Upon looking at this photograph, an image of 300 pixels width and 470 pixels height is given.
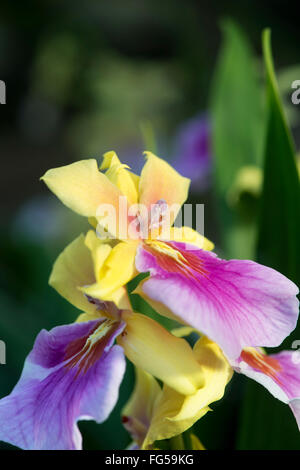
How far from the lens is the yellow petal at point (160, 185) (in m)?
0.48

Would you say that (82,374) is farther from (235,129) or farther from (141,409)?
(235,129)

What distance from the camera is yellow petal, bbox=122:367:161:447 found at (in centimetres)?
52

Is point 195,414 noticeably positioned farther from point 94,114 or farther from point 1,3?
point 1,3

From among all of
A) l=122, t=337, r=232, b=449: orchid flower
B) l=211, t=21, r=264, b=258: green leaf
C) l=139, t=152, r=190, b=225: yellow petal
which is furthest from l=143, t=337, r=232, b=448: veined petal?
l=211, t=21, r=264, b=258: green leaf

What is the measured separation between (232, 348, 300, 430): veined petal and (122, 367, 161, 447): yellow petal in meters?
0.09

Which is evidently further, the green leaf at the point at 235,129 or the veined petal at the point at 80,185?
the green leaf at the point at 235,129

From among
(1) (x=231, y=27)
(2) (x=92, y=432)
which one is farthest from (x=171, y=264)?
(1) (x=231, y=27)

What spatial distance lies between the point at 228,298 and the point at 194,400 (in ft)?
0.25

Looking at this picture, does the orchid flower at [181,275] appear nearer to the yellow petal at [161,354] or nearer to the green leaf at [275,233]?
the yellow petal at [161,354]

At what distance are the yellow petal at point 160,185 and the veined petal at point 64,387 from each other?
103 millimetres

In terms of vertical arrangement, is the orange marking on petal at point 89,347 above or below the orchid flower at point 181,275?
below

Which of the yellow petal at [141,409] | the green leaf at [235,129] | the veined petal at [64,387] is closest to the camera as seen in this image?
the veined petal at [64,387]

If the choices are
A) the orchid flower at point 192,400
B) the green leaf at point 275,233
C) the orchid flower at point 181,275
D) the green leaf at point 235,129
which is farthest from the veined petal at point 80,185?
the green leaf at point 235,129
